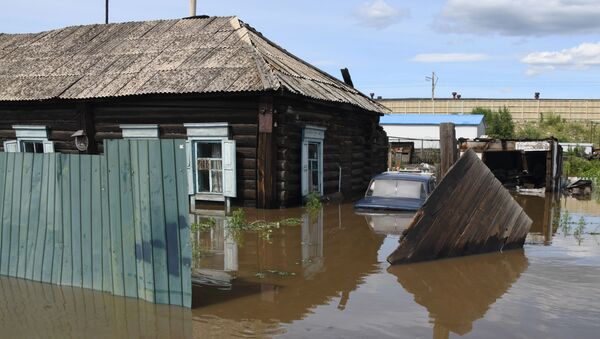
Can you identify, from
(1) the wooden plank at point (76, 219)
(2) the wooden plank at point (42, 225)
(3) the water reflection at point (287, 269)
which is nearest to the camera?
(3) the water reflection at point (287, 269)

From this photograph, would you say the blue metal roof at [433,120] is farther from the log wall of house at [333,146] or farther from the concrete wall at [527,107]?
the log wall of house at [333,146]

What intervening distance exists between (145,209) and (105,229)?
2.02 ft

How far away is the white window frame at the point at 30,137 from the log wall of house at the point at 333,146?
7036 millimetres

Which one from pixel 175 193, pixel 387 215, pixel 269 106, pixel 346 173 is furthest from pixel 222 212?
pixel 175 193

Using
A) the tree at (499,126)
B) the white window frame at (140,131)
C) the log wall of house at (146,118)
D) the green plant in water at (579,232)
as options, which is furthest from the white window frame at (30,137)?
the tree at (499,126)

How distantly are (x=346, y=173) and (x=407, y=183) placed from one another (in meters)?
6.02

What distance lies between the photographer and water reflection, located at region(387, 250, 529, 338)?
5.18m

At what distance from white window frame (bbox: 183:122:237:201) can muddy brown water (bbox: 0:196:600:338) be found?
417 centimetres

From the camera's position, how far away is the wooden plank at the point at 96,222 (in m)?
5.41

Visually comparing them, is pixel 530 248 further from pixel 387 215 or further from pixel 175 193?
pixel 175 193

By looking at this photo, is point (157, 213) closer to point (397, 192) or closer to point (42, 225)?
point (42, 225)

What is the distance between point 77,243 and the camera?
18.3 ft

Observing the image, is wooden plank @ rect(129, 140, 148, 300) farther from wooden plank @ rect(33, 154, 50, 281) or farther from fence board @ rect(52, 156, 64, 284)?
wooden plank @ rect(33, 154, 50, 281)

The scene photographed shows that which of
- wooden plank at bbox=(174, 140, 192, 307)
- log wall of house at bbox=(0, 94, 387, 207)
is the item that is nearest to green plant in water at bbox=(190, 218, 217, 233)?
log wall of house at bbox=(0, 94, 387, 207)
